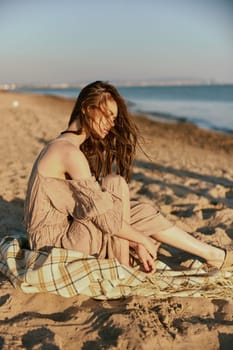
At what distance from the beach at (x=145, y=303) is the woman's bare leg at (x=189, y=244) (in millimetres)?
451

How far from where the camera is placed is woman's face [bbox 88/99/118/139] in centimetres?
298

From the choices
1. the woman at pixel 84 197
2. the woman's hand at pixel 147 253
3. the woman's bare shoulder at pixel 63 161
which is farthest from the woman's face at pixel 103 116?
the woman's hand at pixel 147 253

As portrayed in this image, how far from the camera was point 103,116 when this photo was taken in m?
3.01

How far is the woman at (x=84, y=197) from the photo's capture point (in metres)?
2.86

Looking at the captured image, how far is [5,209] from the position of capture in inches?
176

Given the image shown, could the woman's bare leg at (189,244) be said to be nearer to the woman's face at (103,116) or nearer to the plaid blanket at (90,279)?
the plaid blanket at (90,279)

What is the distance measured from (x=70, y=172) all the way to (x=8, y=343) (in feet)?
3.60

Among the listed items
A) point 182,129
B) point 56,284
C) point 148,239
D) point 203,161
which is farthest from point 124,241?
point 182,129

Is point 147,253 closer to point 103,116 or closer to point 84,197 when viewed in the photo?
point 84,197

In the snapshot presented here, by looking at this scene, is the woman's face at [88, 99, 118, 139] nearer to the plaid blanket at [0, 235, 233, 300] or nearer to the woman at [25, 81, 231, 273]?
the woman at [25, 81, 231, 273]

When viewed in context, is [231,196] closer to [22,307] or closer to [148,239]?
[148,239]

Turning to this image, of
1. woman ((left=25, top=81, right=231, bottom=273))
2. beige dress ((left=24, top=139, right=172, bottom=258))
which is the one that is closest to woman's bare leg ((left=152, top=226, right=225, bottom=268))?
woman ((left=25, top=81, right=231, bottom=273))

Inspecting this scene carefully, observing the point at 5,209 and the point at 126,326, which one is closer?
the point at 126,326

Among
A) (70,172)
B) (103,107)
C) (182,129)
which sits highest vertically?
(103,107)
